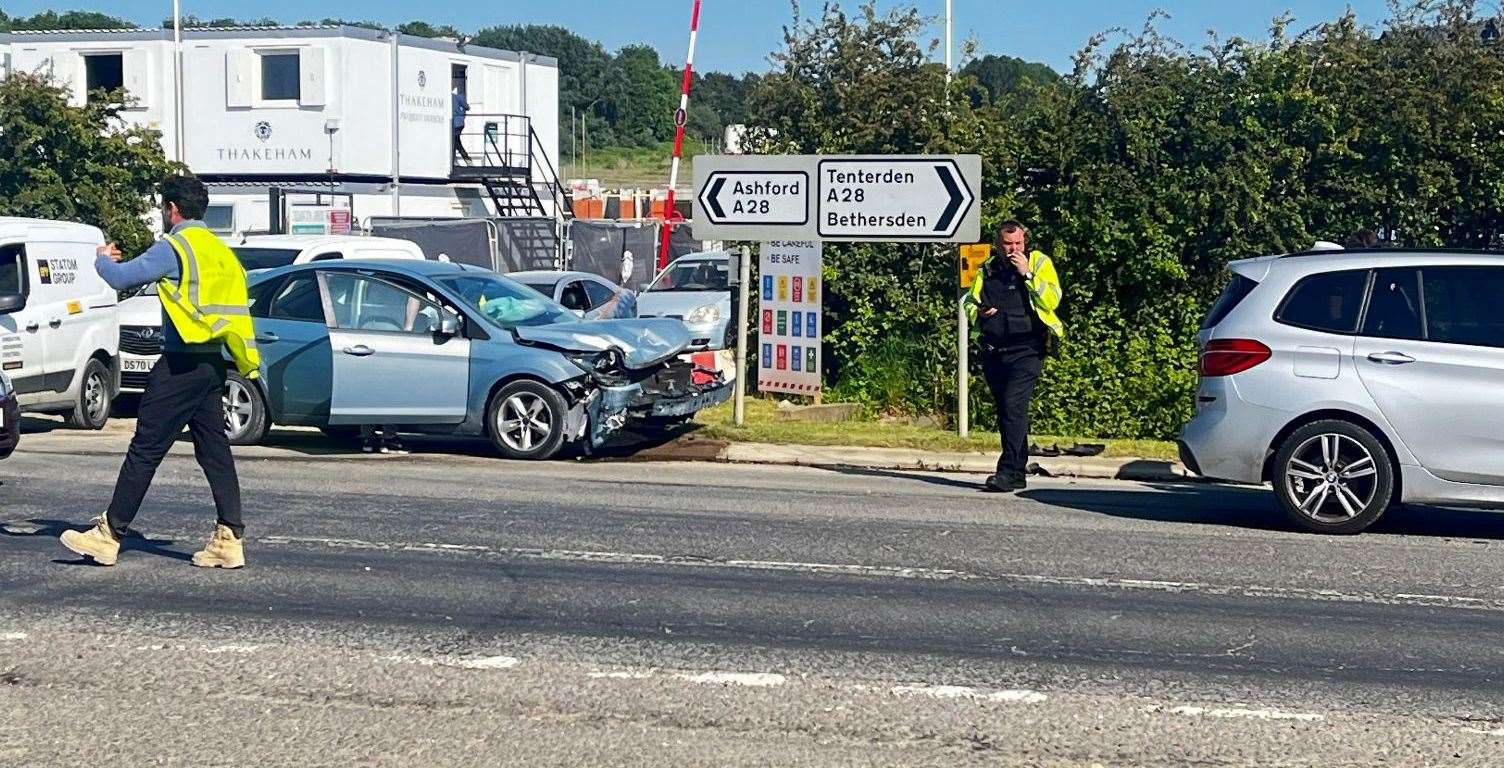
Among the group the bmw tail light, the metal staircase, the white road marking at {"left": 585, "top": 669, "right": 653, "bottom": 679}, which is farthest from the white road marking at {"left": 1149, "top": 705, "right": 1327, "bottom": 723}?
the metal staircase

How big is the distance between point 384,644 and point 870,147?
1176 cm

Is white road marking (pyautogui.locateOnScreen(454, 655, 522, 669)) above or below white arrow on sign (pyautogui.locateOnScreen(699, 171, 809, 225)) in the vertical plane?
below

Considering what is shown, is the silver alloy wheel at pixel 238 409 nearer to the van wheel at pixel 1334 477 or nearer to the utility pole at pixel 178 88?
the van wheel at pixel 1334 477

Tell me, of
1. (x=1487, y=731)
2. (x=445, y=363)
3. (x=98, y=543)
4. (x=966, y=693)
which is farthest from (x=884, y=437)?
(x=1487, y=731)

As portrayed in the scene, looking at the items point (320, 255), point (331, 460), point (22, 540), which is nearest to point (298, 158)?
point (320, 255)

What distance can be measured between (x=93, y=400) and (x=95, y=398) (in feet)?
0.12

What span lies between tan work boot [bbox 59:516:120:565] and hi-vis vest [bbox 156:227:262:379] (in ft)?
3.21

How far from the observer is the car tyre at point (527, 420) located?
44.9 feet

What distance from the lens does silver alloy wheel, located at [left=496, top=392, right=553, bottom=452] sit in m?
13.7

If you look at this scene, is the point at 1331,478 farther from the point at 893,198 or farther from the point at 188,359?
the point at 188,359

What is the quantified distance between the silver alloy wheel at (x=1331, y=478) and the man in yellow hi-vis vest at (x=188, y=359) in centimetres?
572

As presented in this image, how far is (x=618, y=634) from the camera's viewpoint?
7.16m

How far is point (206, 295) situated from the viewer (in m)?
8.19

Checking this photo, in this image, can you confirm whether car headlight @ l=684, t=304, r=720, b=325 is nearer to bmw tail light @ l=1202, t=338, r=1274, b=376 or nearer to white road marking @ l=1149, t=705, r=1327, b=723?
bmw tail light @ l=1202, t=338, r=1274, b=376
